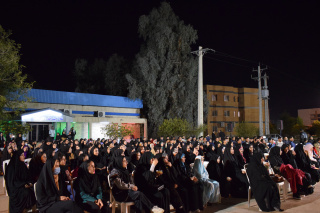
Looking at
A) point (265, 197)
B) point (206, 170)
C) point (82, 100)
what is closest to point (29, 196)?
point (206, 170)

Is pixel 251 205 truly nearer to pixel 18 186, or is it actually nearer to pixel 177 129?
pixel 18 186

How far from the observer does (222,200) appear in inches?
294

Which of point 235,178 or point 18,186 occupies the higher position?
point 18,186

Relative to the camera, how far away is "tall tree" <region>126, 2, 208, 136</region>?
26641 mm

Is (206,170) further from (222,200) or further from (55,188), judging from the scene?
(55,188)

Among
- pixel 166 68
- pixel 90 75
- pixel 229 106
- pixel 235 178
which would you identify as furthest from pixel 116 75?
pixel 235 178

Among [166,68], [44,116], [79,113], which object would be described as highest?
[166,68]

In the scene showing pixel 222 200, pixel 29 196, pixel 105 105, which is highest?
pixel 105 105

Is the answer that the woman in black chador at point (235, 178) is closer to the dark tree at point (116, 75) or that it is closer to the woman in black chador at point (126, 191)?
the woman in black chador at point (126, 191)

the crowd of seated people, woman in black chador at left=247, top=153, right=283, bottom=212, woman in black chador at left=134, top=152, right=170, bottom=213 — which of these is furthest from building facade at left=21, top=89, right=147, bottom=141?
woman in black chador at left=247, top=153, right=283, bottom=212

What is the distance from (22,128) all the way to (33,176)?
11442mm

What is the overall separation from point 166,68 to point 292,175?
66.4 ft

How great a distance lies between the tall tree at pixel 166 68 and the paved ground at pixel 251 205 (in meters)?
19.8

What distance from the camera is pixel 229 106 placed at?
146ft
